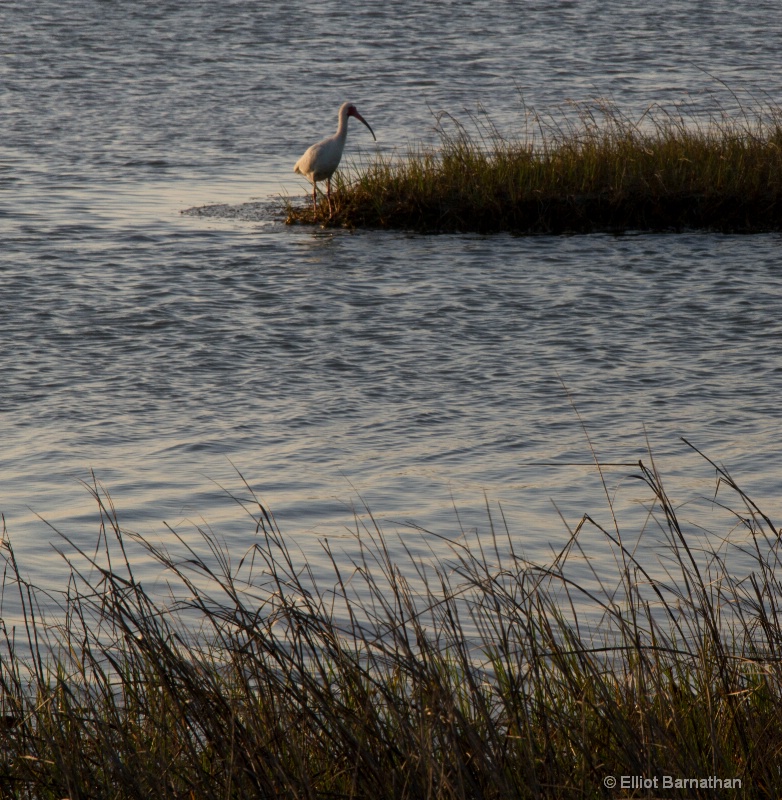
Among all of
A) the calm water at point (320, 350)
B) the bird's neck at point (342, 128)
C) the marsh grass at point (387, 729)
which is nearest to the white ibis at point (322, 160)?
the bird's neck at point (342, 128)

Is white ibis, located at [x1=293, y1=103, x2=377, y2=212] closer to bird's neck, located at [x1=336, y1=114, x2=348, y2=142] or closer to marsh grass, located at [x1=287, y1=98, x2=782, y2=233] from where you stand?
bird's neck, located at [x1=336, y1=114, x2=348, y2=142]

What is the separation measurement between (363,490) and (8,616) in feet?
6.18

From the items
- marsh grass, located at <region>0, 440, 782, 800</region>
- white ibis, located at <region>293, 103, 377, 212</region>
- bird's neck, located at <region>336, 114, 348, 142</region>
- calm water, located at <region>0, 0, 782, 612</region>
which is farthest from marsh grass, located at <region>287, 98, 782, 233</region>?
marsh grass, located at <region>0, 440, 782, 800</region>

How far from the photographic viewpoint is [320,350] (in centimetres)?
852

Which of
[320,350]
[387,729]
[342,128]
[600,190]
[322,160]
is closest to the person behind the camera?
[387,729]

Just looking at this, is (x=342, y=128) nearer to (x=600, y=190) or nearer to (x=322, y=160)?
(x=322, y=160)

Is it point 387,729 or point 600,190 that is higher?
point 387,729

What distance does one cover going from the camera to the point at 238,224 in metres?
13.0

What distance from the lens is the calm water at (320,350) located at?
573 centimetres

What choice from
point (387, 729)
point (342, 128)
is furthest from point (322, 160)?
point (387, 729)

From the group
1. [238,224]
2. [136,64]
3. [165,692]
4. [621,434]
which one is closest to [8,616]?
[165,692]

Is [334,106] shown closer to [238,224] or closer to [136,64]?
[136,64]

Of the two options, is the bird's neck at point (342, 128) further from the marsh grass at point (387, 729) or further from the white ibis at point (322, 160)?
the marsh grass at point (387, 729)

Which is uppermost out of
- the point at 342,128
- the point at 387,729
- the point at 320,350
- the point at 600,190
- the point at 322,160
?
the point at 342,128
